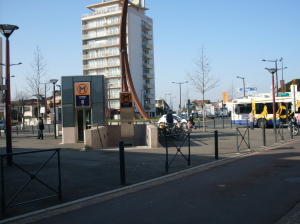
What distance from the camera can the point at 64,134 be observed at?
21562 mm

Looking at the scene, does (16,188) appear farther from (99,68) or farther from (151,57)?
(151,57)

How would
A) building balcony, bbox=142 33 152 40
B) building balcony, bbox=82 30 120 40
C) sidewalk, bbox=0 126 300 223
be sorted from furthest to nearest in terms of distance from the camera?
building balcony, bbox=142 33 152 40
building balcony, bbox=82 30 120 40
sidewalk, bbox=0 126 300 223

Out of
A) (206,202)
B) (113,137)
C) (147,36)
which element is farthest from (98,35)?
(206,202)

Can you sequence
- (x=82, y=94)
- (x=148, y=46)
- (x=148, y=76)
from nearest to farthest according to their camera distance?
(x=82, y=94)
(x=148, y=46)
(x=148, y=76)

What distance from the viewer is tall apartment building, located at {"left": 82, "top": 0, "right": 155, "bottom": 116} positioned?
7888 centimetres

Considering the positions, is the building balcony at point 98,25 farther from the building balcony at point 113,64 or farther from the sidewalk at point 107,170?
the sidewalk at point 107,170

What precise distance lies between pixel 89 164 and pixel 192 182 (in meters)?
4.61

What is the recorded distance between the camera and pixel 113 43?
79312 millimetres

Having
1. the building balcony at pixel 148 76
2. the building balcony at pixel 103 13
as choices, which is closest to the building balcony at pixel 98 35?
the building balcony at pixel 103 13

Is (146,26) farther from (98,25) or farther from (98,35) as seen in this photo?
(98,35)

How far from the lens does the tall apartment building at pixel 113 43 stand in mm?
78875

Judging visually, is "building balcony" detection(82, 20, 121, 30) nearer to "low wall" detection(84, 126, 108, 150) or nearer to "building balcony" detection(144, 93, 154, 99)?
"building balcony" detection(144, 93, 154, 99)

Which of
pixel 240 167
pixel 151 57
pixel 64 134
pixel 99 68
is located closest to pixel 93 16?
pixel 99 68

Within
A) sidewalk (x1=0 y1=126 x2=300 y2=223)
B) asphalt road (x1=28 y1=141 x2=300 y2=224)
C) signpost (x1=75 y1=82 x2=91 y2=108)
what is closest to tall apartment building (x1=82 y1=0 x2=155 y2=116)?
signpost (x1=75 y1=82 x2=91 y2=108)
